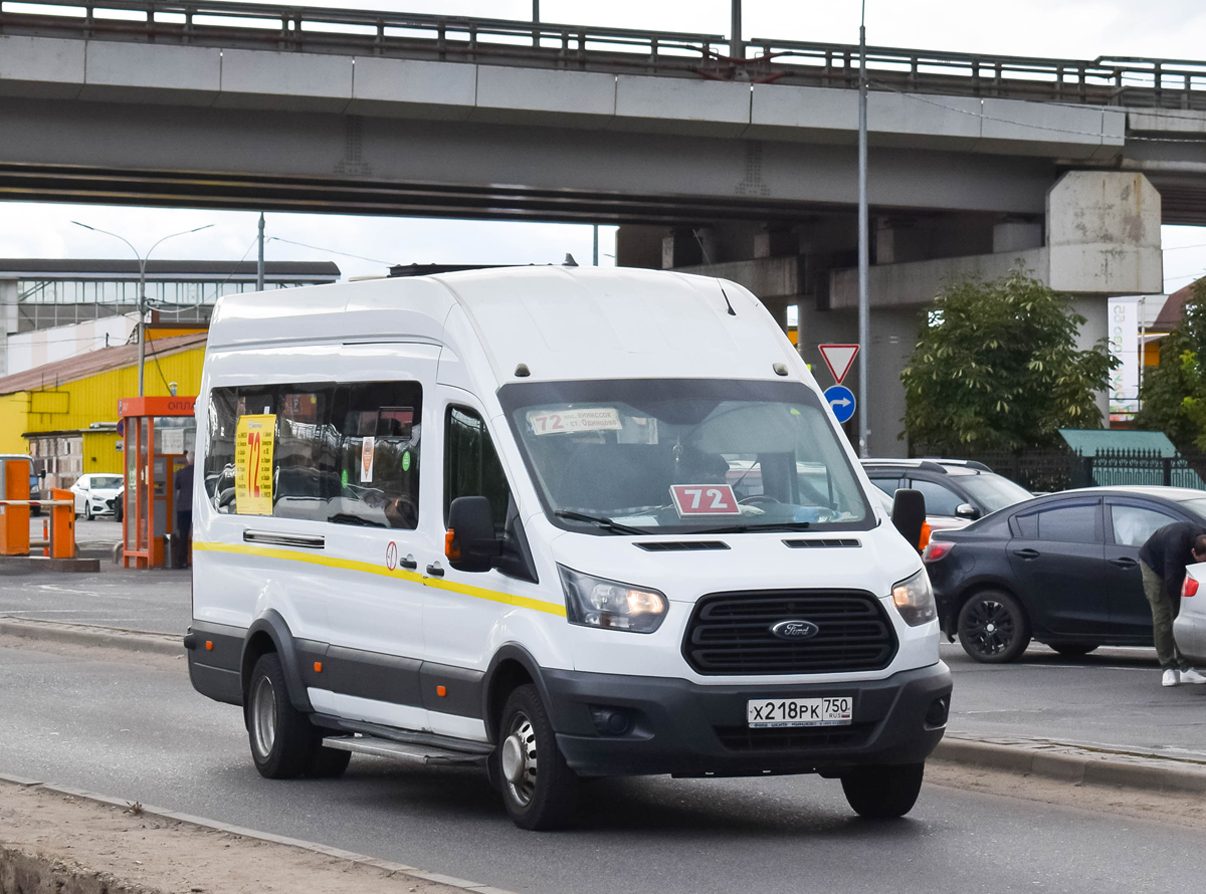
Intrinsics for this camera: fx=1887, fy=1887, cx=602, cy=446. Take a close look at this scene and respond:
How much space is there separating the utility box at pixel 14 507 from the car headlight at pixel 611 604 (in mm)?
27979

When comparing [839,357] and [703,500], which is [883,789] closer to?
[703,500]

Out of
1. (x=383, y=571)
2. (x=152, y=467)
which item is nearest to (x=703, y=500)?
(x=383, y=571)

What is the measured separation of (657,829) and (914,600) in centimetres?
156

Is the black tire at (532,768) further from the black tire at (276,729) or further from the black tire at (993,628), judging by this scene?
the black tire at (993,628)

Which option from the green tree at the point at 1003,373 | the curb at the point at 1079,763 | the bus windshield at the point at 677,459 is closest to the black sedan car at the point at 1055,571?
the curb at the point at 1079,763

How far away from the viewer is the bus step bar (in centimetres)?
871

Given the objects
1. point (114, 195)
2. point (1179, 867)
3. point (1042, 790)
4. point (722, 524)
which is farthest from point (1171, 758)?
point (114, 195)

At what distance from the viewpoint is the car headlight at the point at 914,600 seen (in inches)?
324

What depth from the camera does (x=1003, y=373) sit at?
3912cm

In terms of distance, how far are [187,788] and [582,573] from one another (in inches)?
117

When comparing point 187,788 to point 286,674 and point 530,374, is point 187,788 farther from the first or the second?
point 530,374

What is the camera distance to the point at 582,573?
26.1ft

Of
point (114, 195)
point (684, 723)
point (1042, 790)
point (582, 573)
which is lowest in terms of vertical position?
point (1042, 790)

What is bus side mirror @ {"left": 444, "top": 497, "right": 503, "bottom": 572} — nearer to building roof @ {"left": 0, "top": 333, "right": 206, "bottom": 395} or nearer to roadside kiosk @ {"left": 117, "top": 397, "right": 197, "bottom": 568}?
roadside kiosk @ {"left": 117, "top": 397, "right": 197, "bottom": 568}
